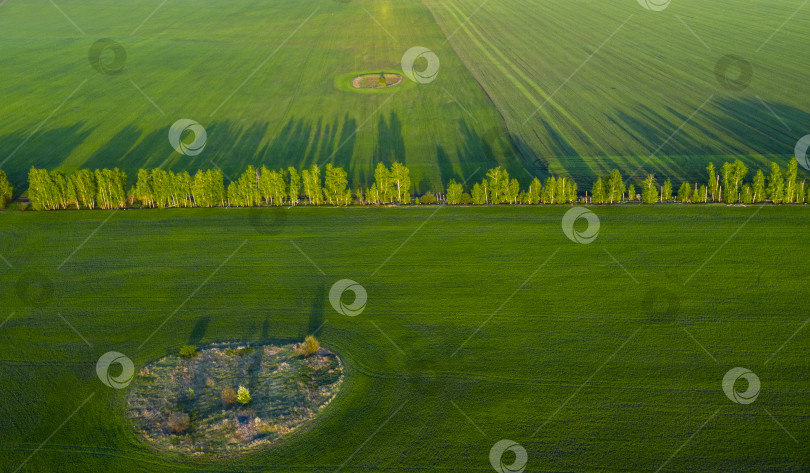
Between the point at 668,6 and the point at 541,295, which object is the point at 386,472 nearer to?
the point at 541,295

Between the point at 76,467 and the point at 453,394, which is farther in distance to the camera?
the point at 453,394

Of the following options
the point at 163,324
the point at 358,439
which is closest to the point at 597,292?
the point at 358,439

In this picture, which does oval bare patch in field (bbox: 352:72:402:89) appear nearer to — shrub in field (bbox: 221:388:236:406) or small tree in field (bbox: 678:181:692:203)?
small tree in field (bbox: 678:181:692:203)

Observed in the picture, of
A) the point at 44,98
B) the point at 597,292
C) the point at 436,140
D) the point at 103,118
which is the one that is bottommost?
the point at 597,292

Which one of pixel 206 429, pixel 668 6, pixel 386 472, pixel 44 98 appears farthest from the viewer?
pixel 668 6

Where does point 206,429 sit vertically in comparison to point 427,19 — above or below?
below

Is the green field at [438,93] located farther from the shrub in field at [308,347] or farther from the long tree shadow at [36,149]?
the shrub in field at [308,347]

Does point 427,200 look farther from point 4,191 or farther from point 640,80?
point 640,80

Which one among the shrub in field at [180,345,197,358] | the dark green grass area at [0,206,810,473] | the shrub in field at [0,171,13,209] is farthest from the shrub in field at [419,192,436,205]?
the shrub in field at [0,171,13,209]
